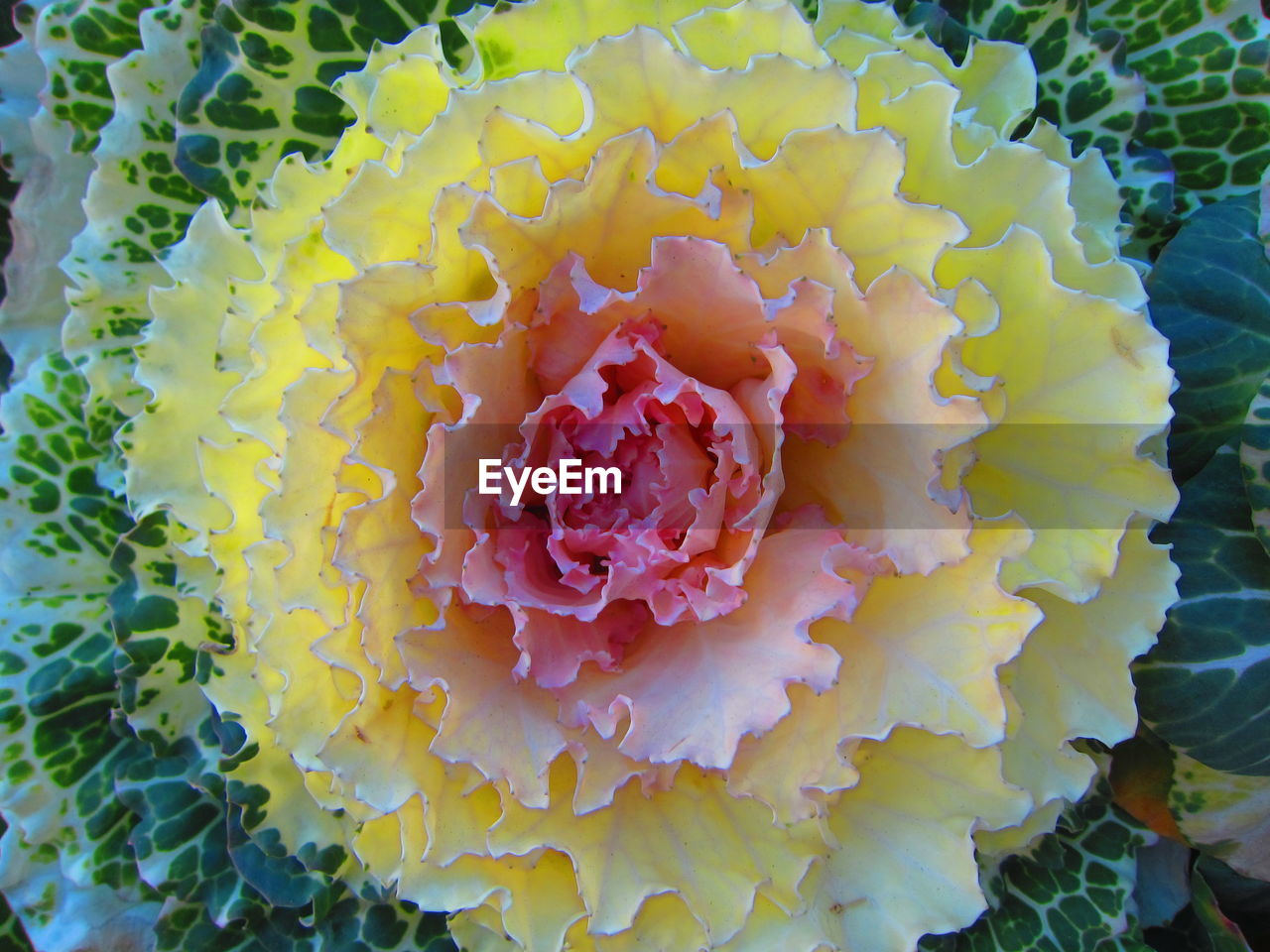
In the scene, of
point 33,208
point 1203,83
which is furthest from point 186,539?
point 1203,83

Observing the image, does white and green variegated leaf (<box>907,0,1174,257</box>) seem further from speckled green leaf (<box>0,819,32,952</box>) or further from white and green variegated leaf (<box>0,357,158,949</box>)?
speckled green leaf (<box>0,819,32,952</box>)

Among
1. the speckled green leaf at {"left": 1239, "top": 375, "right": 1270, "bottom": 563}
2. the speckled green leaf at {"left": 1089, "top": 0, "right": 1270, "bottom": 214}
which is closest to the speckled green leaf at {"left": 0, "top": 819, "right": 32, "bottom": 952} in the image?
the speckled green leaf at {"left": 1239, "top": 375, "right": 1270, "bottom": 563}

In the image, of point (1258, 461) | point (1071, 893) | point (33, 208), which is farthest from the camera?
point (33, 208)

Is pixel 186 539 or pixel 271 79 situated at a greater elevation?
pixel 271 79

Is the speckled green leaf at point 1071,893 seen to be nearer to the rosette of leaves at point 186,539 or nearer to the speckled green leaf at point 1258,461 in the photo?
the rosette of leaves at point 186,539

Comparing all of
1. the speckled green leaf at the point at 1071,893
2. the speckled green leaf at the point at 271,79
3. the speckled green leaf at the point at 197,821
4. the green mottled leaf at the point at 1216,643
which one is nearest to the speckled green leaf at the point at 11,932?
the speckled green leaf at the point at 197,821

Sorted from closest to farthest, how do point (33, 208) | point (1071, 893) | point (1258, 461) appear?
point (1258, 461) < point (1071, 893) < point (33, 208)

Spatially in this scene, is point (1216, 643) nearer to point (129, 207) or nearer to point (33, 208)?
point (129, 207)
